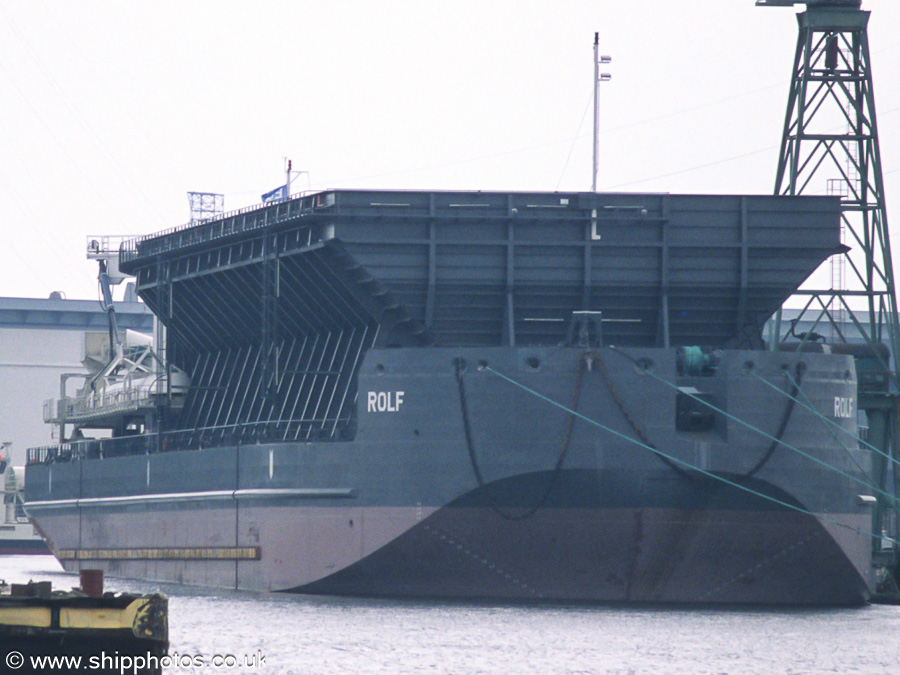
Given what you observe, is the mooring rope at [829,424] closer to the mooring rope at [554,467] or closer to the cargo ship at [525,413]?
the cargo ship at [525,413]

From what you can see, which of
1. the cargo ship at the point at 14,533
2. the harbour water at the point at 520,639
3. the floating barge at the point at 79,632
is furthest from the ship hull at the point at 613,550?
the cargo ship at the point at 14,533

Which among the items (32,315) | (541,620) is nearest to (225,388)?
(541,620)

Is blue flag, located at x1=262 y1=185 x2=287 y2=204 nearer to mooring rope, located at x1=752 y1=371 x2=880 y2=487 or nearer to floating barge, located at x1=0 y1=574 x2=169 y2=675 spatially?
mooring rope, located at x1=752 y1=371 x2=880 y2=487

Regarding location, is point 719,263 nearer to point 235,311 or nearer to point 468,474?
point 468,474

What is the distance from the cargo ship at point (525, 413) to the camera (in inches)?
1291

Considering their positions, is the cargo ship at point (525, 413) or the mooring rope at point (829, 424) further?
the mooring rope at point (829, 424)

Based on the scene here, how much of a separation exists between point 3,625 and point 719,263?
824 inches

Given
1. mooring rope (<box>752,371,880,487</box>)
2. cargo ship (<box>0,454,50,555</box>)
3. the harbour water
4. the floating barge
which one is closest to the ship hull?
the harbour water

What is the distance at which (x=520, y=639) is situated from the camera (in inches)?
1106

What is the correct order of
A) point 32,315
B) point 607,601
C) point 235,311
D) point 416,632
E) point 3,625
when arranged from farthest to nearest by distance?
point 32,315 < point 235,311 < point 607,601 < point 416,632 < point 3,625

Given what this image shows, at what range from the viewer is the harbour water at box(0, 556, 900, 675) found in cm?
2512

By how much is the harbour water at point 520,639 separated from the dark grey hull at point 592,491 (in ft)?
2.08

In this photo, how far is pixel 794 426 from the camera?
3344cm

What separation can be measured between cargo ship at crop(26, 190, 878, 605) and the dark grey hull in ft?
0.15
